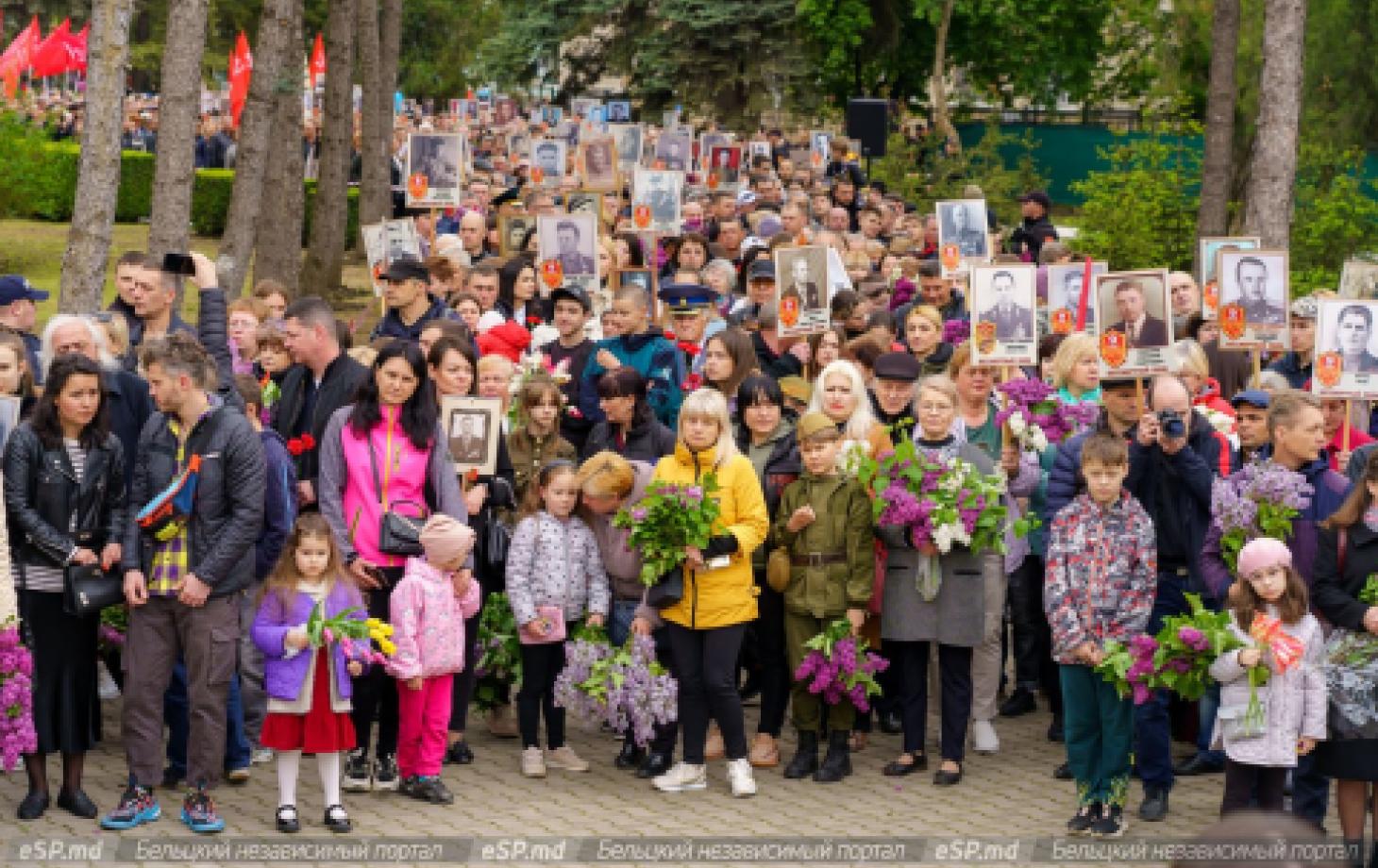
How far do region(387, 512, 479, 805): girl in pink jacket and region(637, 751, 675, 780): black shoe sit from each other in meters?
1.01

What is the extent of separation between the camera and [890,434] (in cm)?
1127

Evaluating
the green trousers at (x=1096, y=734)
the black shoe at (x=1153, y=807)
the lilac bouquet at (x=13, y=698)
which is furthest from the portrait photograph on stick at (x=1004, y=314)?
the lilac bouquet at (x=13, y=698)

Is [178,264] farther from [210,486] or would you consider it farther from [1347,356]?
[1347,356]

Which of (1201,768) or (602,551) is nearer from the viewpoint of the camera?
(602,551)

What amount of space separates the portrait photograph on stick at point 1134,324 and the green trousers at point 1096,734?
5.85 ft

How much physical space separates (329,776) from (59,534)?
5.11 feet

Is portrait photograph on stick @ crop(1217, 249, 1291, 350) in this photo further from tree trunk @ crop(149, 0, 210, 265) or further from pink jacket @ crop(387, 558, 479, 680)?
tree trunk @ crop(149, 0, 210, 265)

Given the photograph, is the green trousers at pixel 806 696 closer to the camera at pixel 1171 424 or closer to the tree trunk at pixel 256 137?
the camera at pixel 1171 424

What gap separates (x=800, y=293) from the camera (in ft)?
42.6

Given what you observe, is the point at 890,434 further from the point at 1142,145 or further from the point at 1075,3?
the point at 1075,3

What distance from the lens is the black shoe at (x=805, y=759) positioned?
10.4m

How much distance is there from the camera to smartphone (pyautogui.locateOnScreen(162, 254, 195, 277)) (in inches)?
411

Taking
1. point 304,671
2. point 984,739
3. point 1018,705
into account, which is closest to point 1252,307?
point 1018,705

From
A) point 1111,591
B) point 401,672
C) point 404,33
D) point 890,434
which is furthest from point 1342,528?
point 404,33
